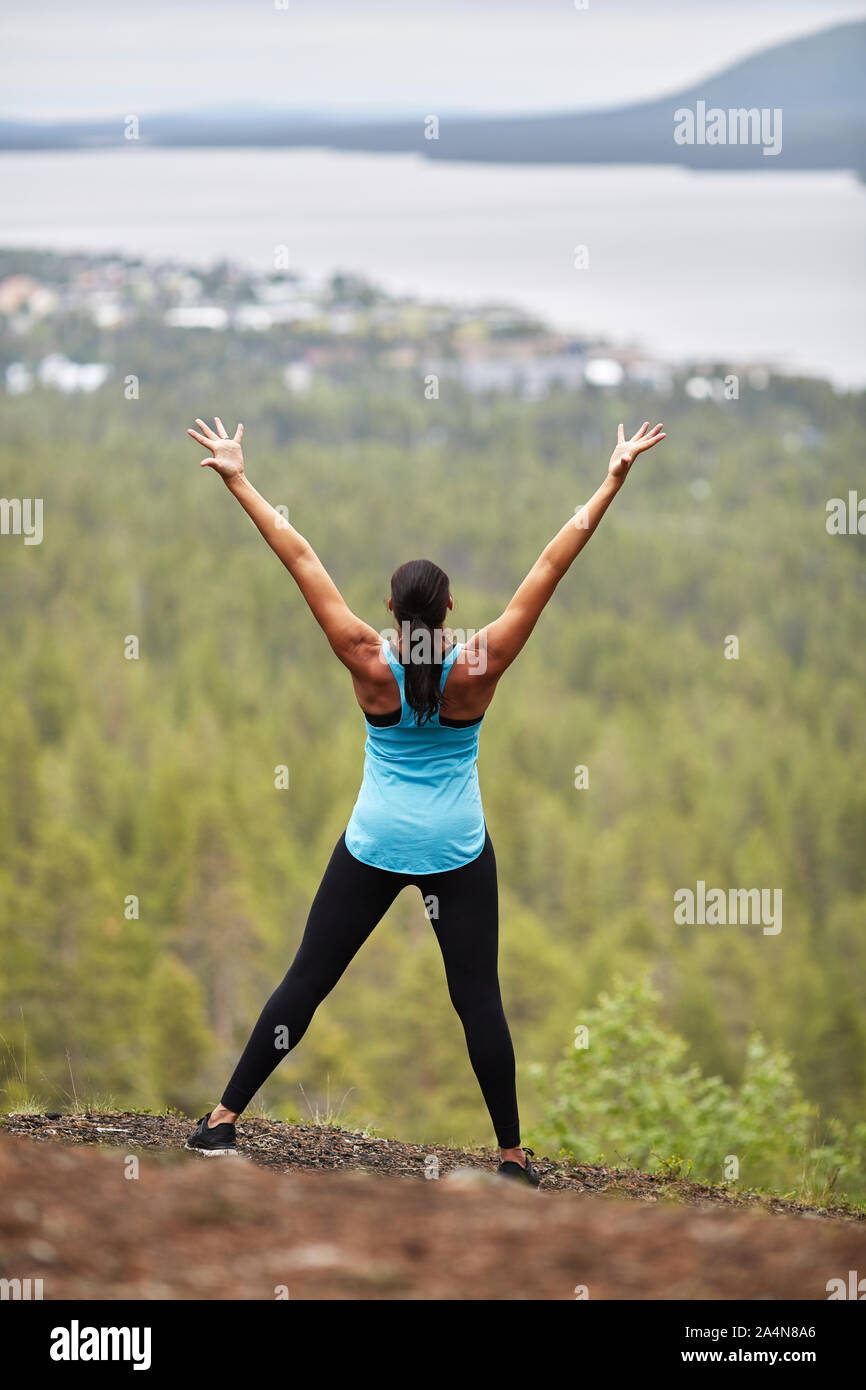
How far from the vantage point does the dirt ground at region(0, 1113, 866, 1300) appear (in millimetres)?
2594

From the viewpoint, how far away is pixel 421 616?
3.24m

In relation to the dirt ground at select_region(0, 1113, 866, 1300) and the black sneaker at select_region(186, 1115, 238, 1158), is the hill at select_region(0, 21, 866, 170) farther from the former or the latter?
the dirt ground at select_region(0, 1113, 866, 1300)

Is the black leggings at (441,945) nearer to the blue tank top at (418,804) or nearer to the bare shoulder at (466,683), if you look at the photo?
the blue tank top at (418,804)

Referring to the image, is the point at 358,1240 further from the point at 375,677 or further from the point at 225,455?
the point at 225,455

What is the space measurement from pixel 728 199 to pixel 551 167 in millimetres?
16094

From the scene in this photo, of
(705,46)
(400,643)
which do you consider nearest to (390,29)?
(705,46)

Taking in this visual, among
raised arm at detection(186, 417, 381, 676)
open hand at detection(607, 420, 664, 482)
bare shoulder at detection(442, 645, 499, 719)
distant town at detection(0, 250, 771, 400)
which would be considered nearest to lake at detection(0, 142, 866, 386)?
distant town at detection(0, 250, 771, 400)

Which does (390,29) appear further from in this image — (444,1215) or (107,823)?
(444,1215)

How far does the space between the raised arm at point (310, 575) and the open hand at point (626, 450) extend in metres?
0.76

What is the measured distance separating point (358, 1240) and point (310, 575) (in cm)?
159

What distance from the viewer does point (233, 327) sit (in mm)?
120938

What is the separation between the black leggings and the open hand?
1.05 m

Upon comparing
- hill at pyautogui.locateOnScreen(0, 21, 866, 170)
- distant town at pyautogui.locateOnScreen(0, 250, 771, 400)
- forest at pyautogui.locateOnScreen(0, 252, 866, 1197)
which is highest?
hill at pyautogui.locateOnScreen(0, 21, 866, 170)

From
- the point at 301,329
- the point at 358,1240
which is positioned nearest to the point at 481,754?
the point at 358,1240
